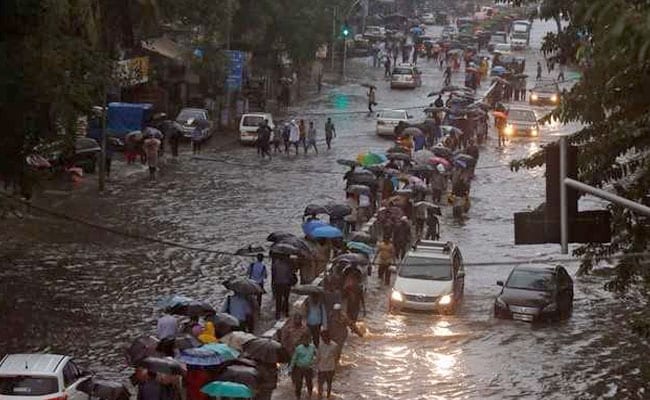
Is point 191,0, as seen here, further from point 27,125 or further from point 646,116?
point 646,116

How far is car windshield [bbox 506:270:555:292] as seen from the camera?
29469 mm

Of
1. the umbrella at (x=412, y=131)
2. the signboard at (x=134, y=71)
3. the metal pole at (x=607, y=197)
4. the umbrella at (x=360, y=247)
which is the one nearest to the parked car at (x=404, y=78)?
the signboard at (x=134, y=71)

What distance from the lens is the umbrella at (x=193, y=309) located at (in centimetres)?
2300

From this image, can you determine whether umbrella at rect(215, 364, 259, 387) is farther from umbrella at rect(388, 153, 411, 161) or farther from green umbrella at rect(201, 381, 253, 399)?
umbrella at rect(388, 153, 411, 161)

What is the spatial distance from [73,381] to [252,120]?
35.8m

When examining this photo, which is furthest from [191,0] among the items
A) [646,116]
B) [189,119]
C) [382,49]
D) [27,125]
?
[382,49]

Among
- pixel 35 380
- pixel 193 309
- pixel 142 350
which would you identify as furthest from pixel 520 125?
pixel 35 380

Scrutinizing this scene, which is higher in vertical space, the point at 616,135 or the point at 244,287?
the point at 616,135

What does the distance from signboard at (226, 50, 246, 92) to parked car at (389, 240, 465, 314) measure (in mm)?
30536

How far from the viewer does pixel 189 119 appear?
5434 cm

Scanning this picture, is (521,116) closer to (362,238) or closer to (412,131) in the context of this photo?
(412,131)

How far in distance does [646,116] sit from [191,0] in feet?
115

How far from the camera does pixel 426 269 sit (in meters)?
30.1

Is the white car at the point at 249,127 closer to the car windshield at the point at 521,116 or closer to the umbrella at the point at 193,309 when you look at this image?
the car windshield at the point at 521,116
